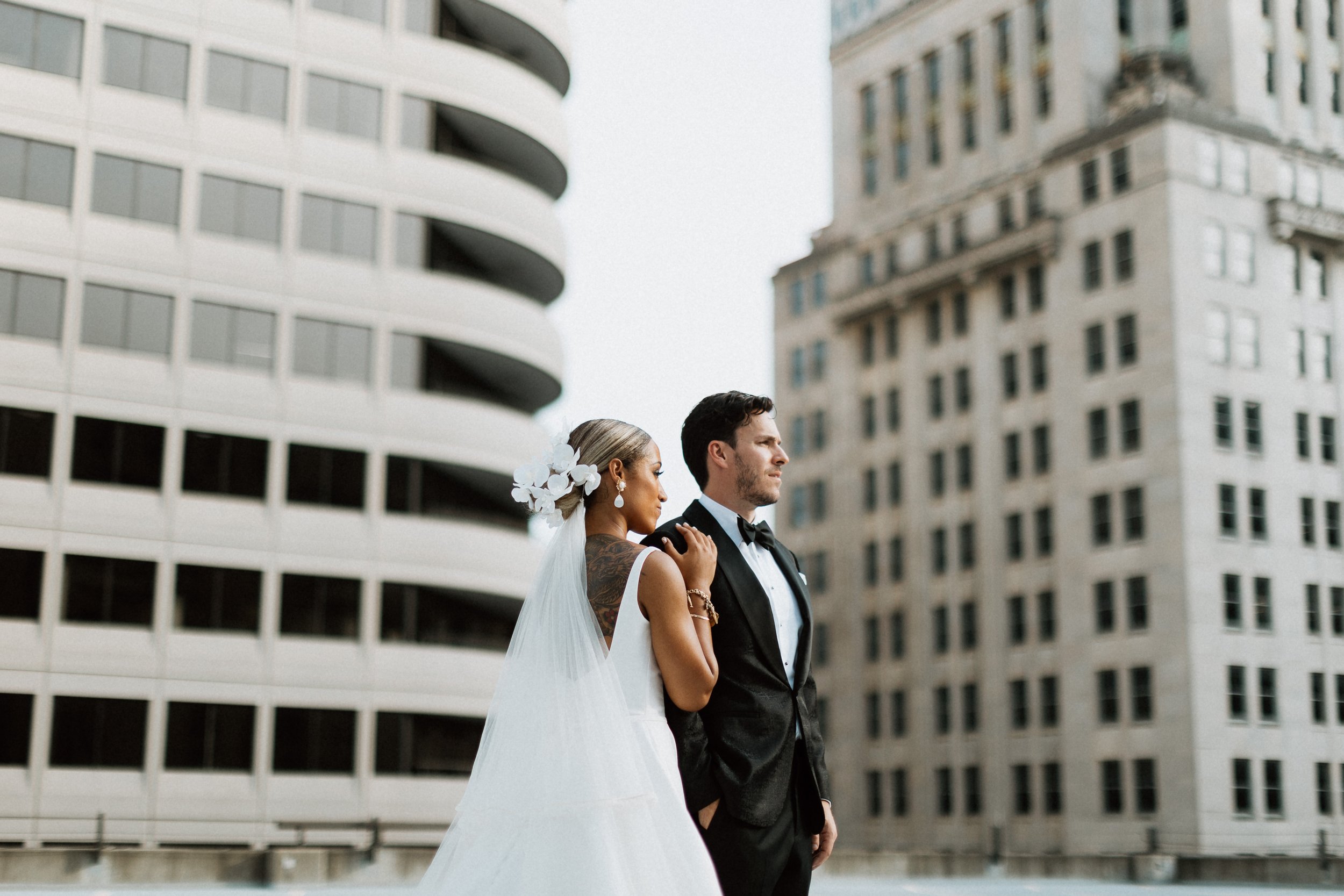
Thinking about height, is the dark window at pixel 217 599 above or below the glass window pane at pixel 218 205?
below

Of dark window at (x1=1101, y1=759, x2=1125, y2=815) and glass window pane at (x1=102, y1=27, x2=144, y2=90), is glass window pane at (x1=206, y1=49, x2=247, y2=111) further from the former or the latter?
dark window at (x1=1101, y1=759, x2=1125, y2=815)

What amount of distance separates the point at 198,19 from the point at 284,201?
496cm

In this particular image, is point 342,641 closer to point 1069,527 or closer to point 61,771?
point 61,771

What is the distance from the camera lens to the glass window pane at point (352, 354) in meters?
39.4

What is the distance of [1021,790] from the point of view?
65.6 m

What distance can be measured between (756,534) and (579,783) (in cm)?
110

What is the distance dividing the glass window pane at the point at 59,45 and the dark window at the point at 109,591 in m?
11.7

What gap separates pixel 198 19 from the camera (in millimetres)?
38500

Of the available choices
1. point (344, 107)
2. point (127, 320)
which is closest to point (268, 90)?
point (344, 107)

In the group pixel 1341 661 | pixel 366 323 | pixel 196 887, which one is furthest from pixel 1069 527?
pixel 196 887

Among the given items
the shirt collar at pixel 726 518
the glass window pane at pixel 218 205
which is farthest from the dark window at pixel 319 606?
the shirt collar at pixel 726 518

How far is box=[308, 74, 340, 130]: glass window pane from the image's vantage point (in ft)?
131

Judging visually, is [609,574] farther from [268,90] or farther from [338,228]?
[268,90]

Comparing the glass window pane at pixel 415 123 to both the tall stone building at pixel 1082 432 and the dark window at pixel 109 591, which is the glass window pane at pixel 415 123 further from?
the tall stone building at pixel 1082 432
